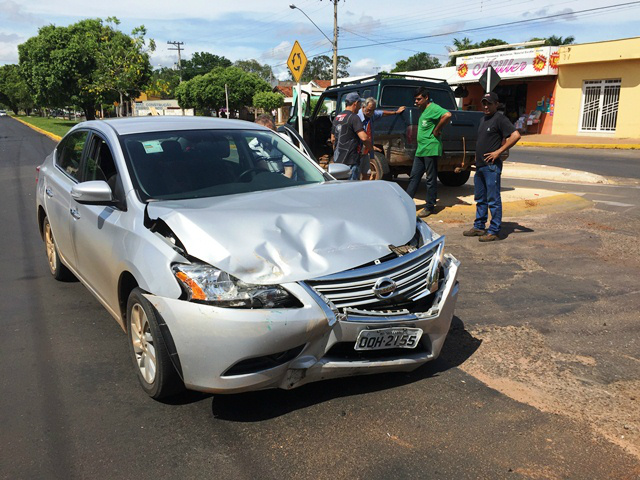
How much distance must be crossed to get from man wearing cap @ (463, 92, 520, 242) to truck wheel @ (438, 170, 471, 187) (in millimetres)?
4111

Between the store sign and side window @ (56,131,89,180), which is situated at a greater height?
the store sign

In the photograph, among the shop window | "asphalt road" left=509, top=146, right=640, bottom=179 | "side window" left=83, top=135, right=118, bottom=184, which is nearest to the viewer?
"side window" left=83, top=135, right=118, bottom=184

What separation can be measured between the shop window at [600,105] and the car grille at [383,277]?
28.5m

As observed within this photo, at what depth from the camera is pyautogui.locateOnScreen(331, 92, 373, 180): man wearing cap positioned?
812 centimetres

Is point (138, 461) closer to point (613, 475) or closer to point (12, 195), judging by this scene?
point (613, 475)

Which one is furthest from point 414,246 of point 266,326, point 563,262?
point 563,262

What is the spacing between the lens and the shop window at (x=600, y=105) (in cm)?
2764

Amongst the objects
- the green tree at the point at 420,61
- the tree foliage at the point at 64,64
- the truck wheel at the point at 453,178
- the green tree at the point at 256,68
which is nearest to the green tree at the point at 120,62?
the tree foliage at the point at 64,64

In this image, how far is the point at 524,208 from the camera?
9.11 meters

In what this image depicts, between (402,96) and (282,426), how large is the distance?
324 inches

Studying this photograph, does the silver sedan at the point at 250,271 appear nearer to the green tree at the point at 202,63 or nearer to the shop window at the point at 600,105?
the shop window at the point at 600,105

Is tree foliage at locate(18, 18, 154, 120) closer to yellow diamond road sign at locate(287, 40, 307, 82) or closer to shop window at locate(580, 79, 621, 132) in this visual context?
shop window at locate(580, 79, 621, 132)

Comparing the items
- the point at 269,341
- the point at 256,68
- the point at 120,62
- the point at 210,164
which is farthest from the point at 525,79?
the point at 256,68

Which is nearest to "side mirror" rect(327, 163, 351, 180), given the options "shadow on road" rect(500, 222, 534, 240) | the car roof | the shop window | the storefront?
the car roof
